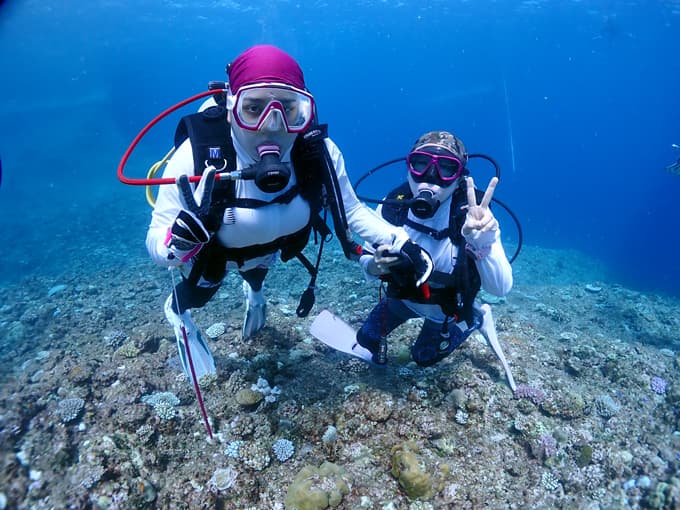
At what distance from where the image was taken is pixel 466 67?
312 feet

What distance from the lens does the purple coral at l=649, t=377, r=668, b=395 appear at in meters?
5.56

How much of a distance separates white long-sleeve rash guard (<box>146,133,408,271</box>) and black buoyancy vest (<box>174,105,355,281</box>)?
6 cm

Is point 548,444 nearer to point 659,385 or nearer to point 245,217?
point 659,385

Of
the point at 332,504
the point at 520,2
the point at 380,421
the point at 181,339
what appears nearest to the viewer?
the point at 332,504

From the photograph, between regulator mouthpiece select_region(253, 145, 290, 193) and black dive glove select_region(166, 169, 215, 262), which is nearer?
black dive glove select_region(166, 169, 215, 262)

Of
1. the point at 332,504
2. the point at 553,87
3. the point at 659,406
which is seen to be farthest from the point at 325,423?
the point at 553,87

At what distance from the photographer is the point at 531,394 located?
16.0 ft

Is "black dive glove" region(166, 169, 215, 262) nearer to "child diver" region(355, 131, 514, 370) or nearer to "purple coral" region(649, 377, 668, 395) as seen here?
"child diver" region(355, 131, 514, 370)

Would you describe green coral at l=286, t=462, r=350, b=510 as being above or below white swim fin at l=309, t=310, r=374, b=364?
above

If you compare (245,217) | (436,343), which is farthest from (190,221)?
(436,343)

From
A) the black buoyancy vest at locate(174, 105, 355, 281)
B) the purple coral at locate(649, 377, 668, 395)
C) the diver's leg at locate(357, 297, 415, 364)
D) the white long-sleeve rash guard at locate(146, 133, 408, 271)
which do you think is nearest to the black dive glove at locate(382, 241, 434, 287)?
the white long-sleeve rash guard at locate(146, 133, 408, 271)

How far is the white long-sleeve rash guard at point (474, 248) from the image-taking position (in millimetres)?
A: 3737

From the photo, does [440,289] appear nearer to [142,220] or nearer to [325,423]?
[325,423]

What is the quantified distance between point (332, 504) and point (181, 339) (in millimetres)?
2628
